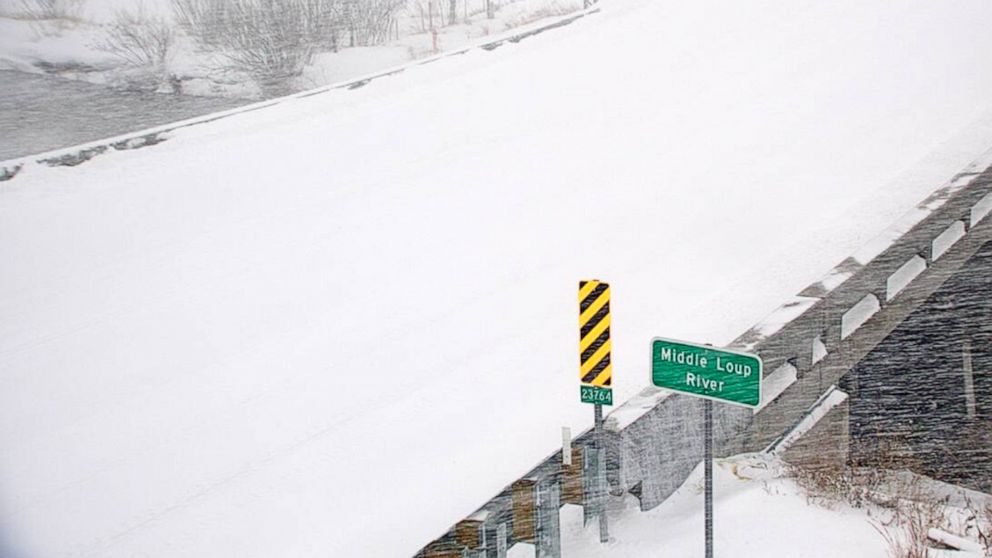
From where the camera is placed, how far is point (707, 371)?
4.42m

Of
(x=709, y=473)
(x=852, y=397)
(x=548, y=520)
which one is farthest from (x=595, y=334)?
(x=852, y=397)

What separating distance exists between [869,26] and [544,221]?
11810mm

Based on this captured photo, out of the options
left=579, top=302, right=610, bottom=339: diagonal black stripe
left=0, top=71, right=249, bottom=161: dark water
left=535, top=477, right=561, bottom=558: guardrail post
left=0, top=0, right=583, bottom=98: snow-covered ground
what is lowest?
left=535, top=477, right=561, bottom=558: guardrail post

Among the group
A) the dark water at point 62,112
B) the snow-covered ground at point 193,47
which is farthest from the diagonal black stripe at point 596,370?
the snow-covered ground at point 193,47

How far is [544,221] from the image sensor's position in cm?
1225

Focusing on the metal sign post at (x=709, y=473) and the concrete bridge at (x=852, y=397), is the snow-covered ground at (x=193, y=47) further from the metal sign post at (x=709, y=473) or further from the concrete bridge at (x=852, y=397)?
the metal sign post at (x=709, y=473)

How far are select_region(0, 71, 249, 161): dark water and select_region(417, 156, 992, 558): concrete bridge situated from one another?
9774mm

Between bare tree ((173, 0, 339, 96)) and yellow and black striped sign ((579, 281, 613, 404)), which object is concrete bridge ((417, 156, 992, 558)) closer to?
yellow and black striped sign ((579, 281, 613, 404))

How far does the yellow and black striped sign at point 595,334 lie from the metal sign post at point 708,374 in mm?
1208

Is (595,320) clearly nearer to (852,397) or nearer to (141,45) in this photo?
(852,397)

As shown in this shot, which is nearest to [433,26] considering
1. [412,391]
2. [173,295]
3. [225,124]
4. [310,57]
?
[310,57]

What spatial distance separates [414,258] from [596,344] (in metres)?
5.62

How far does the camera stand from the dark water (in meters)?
11.9

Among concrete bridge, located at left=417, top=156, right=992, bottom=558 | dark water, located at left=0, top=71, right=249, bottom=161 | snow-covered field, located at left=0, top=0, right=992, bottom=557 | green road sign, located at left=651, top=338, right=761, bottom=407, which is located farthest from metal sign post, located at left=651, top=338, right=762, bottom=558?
dark water, located at left=0, top=71, right=249, bottom=161
